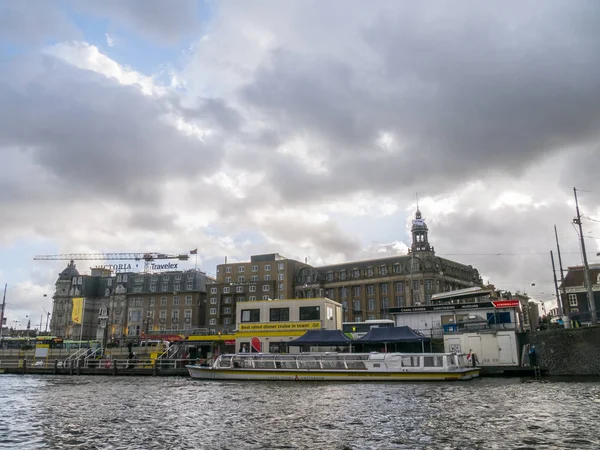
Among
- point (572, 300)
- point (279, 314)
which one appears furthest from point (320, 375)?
point (572, 300)

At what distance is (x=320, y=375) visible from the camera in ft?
172

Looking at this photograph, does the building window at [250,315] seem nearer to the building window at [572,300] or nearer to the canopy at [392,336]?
the canopy at [392,336]

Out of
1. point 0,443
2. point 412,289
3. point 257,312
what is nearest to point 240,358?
point 257,312

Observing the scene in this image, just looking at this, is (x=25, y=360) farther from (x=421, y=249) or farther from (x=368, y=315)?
(x=421, y=249)

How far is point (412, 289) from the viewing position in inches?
5059

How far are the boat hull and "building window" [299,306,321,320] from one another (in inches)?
667

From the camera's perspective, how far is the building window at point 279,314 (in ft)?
235

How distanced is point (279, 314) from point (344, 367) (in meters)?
21.3

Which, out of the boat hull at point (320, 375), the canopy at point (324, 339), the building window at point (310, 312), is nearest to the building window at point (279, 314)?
the building window at point (310, 312)

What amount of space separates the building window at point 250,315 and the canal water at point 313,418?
28521 mm

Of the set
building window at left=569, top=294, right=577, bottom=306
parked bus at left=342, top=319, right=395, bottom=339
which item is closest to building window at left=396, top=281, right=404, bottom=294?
building window at left=569, top=294, right=577, bottom=306

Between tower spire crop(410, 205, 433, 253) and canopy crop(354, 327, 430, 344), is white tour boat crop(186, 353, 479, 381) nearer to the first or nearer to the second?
canopy crop(354, 327, 430, 344)

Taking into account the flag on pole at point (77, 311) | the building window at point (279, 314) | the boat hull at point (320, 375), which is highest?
the flag on pole at point (77, 311)

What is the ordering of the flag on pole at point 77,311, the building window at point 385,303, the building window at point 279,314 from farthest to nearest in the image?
the building window at point 385,303, the flag on pole at point 77,311, the building window at point 279,314
